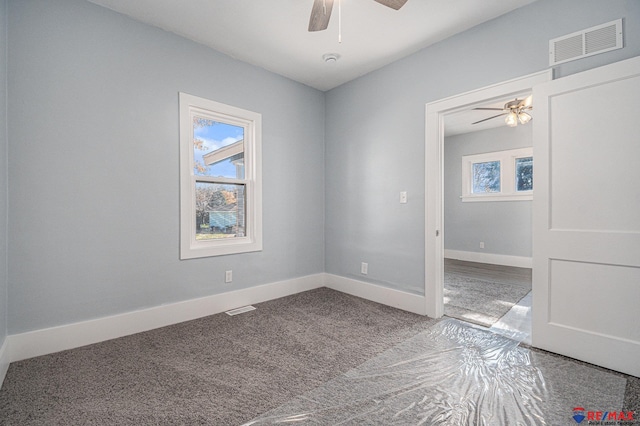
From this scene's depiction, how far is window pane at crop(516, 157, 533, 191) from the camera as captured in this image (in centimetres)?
556

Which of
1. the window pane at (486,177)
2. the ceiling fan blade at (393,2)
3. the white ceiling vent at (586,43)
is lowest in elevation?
the window pane at (486,177)

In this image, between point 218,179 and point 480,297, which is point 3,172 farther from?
point 480,297

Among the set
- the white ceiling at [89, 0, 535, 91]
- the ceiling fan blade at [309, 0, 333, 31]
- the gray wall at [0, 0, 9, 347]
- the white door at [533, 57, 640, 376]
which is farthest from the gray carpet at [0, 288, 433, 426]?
the white ceiling at [89, 0, 535, 91]

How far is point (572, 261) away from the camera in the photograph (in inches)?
83.4

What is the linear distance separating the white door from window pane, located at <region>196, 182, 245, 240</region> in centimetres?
288

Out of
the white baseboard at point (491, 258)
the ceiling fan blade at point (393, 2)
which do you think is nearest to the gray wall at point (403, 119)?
the ceiling fan blade at point (393, 2)

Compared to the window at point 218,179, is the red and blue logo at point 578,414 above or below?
below

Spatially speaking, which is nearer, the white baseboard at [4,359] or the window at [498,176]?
the white baseboard at [4,359]

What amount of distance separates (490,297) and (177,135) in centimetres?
404

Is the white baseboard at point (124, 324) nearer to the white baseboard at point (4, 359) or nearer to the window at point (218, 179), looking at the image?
the white baseboard at point (4, 359)

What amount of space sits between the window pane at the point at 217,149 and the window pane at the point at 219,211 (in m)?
0.15

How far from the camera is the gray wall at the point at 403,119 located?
2227mm

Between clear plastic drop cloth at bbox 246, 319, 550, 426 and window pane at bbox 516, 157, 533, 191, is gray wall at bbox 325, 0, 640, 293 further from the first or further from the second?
window pane at bbox 516, 157, 533, 191

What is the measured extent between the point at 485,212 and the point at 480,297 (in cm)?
299
